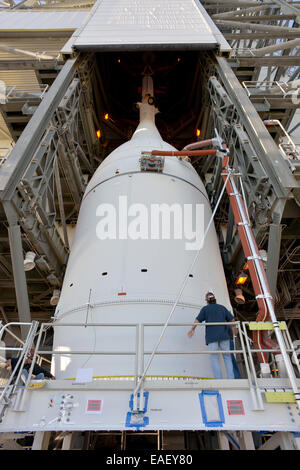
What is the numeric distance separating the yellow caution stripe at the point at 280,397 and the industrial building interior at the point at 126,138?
1.25 m

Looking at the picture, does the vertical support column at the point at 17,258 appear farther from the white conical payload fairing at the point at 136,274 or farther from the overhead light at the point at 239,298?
the overhead light at the point at 239,298

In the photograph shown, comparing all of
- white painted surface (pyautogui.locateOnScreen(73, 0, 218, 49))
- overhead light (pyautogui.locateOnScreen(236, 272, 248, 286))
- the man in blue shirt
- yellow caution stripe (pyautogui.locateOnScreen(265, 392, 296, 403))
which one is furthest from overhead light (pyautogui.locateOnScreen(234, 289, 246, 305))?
white painted surface (pyautogui.locateOnScreen(73, 0, 218, 49))

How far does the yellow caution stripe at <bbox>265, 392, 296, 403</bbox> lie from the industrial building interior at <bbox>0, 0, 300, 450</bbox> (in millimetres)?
1246

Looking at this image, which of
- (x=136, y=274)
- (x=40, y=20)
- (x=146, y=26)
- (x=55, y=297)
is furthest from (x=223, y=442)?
(x=40, y=20)

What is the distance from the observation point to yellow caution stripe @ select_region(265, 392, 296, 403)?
396 cm

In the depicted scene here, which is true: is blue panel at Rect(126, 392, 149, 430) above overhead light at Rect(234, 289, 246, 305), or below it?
below

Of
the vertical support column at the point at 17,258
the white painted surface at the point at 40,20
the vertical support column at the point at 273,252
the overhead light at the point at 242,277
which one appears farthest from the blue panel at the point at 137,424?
the white painted surface at the point at 40,20

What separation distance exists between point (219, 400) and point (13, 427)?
7.96ft

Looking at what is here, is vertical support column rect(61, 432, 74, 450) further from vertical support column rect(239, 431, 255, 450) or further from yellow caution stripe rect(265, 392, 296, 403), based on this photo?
yellow caution stripe rect(265, 392, 296, 403)

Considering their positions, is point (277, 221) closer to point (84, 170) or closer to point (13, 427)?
point (13, 427)

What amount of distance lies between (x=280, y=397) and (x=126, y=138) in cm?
1490

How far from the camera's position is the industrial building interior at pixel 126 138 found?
712cm

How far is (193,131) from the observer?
1691 cm

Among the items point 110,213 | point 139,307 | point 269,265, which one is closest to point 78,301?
point 139,307
